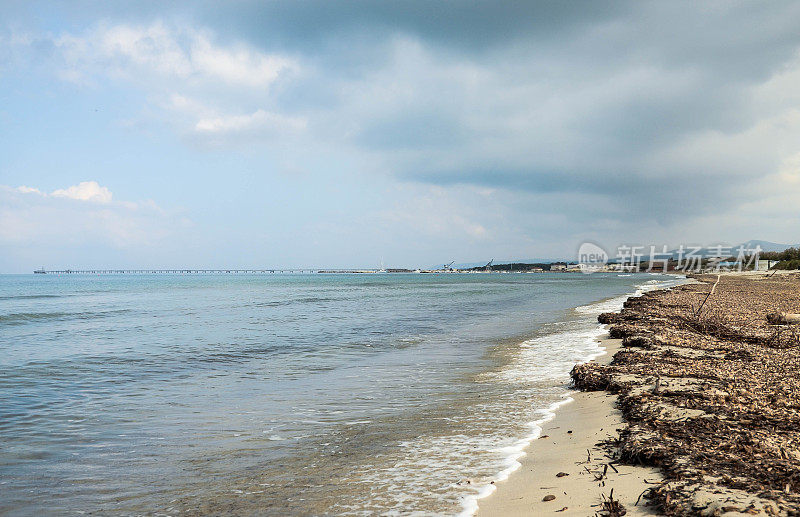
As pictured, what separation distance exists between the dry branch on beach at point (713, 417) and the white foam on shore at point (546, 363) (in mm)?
1049

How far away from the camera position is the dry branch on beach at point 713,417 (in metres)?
3.70

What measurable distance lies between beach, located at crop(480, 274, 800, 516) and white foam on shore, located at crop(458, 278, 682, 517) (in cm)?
17

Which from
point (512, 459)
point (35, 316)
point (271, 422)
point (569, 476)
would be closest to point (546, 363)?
point (512, 459)

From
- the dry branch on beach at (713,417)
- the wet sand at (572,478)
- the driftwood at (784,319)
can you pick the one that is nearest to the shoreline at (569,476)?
the wet sand at (572,478)

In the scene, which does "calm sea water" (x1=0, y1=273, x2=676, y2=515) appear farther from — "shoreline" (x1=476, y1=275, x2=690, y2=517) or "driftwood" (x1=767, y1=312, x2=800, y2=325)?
"driftwood" (x1=767, y1=312, x2=800, y2=325)

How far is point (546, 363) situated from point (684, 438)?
23.8ft

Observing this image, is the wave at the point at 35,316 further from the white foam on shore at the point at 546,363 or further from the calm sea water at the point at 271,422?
the white foam on shore at the point at 546,363

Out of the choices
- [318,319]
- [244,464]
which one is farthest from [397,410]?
[318,319]

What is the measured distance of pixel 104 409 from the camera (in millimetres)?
8758

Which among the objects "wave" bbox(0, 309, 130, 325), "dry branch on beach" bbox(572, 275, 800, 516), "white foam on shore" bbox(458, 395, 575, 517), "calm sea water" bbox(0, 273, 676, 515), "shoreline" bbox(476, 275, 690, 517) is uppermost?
"dry branch on beach" bbox(572, 275, 800, 516)

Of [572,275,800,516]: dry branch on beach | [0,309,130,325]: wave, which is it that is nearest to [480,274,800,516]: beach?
[572,275,800,516]: dry branch on beach

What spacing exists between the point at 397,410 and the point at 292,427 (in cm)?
177

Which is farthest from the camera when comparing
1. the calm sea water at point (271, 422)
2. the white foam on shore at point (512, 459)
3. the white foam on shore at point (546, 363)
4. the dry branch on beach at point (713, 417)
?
the white foam on shore at point (546, 363)

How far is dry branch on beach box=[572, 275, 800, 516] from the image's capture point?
12.1 feet
